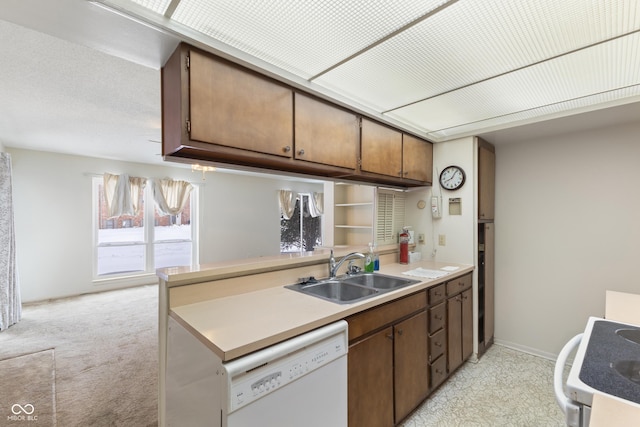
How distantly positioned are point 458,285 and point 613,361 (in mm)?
1521

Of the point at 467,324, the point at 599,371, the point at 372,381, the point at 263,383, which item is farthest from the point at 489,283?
the point at 263,383

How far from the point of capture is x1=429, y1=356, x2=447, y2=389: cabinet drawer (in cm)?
213

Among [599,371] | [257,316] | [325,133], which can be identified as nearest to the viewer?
[599,371]

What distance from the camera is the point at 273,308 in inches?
59.3

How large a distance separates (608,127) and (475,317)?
6.61 ft

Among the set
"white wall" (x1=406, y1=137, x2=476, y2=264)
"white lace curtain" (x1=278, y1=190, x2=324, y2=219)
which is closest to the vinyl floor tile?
"white wall" (x1=406, y1=137, x2=476, y2=264)

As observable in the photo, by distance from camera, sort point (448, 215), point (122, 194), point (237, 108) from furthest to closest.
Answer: point (122, 194)
point (448, 215)
point (237, 108)

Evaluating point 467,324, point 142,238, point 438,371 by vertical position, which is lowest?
point 438,371

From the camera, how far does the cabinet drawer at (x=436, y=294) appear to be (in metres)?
2.13

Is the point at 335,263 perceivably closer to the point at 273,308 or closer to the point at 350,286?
the point at 350,286

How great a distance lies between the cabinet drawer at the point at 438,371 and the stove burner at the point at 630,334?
3.82ft

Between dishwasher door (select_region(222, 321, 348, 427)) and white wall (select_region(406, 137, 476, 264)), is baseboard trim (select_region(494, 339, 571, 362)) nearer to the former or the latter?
white wall (select_region(406, 137, 476, 264))

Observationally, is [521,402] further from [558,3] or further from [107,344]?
[107,344]

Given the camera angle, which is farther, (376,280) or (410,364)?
(376,280)
